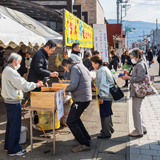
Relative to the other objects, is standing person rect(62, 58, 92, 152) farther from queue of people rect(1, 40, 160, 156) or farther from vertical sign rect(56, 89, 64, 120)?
vertical sign rect(56, 89, 64, 120)

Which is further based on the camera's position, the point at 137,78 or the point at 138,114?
the point at 138,114

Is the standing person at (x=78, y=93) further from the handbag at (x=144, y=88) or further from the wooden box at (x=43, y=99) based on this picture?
the handbag at (x=144, y=88)

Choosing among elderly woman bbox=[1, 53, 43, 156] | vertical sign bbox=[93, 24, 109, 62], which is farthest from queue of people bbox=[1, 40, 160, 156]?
vertical sign bbox=[93, 24, 109, 62]

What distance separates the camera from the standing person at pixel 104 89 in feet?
15.4

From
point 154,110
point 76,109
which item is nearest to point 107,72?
point 76,109

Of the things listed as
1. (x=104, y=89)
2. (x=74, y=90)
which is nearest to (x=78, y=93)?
(x=74, y=90)

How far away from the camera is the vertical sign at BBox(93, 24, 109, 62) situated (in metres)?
14.0

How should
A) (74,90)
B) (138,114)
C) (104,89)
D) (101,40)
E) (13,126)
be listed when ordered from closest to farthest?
(13,126) < (74,90) < (104,89) < (138,114) < (101,40)

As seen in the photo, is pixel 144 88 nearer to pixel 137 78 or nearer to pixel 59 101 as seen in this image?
pixel 137 78

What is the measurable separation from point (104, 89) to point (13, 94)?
1.91 metres

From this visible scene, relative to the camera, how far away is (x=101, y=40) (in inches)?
566

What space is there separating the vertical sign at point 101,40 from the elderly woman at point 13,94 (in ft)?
34.0

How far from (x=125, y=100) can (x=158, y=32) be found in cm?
9241

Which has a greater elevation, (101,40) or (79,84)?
(101,40)
